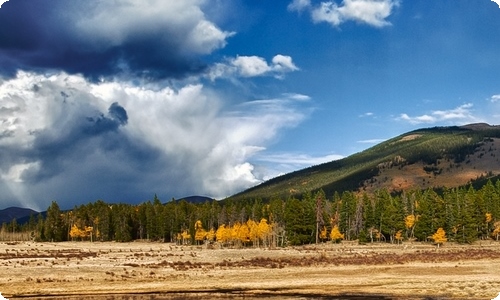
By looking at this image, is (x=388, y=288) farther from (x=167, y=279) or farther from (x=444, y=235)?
(x=444, y=235)

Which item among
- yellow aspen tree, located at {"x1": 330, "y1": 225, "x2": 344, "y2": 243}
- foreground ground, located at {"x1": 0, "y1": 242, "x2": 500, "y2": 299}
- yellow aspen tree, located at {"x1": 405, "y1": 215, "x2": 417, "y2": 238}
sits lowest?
foreground ground, located at {"x1": 0, "y1": 242, "x2": 500, "y2": 299}

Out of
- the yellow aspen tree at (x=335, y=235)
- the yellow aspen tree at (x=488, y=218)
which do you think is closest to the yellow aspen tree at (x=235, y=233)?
the yellow aspen tree at (x=335, y=235)

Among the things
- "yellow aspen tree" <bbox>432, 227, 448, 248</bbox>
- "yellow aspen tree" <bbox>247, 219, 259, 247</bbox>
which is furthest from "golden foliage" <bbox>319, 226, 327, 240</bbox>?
"yellow aspen tree" <bbox>432, 227, 448, 248</bbox>

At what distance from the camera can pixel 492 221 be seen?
135m

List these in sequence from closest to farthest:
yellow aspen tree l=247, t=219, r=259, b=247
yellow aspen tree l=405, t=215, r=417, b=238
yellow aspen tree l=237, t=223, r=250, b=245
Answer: yellow aspen tree l=247, t=219, r=259, b=247 → yellow aspen tree l=237, t=223, r=250, b=245 → yellow aspen tree l=405, t=215, r=417, b=238

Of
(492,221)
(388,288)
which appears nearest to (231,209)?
(492,221)

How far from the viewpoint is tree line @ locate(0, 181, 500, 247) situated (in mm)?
130375

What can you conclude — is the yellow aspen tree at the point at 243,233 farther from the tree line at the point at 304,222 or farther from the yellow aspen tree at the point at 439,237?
the yellow aspen tree at the point at 439,237

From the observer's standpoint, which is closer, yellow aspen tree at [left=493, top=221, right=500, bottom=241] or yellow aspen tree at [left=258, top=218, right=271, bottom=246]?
yellow aspen tree at [left=493, top=221, right=500, bottom=241]

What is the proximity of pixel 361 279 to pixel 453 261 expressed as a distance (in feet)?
97.2

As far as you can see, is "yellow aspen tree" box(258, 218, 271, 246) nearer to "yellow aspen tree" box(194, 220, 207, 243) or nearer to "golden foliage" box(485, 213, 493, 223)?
"yellow aspen tree" box(194, 220, 207, 243)

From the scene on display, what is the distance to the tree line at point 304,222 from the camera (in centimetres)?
13038

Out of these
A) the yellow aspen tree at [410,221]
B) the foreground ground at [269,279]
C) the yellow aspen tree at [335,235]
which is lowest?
the foreground ground at [269,279]

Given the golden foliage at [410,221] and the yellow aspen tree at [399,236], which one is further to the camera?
the golden foliage at [410,221]
